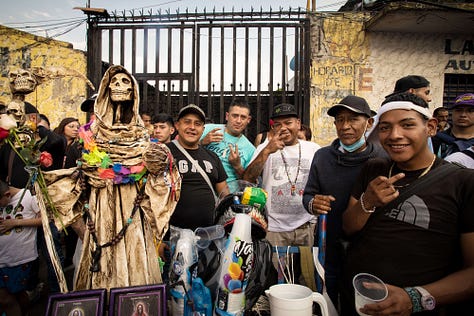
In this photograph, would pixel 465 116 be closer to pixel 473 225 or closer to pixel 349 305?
pixel 473 225

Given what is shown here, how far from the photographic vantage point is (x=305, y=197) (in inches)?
92.2

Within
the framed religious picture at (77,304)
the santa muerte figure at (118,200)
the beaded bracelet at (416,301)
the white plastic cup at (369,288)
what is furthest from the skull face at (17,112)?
the beaded bracelet at (416,301)

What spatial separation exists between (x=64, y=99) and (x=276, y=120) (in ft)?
19.1

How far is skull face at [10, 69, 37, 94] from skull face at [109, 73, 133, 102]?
0.46 meters

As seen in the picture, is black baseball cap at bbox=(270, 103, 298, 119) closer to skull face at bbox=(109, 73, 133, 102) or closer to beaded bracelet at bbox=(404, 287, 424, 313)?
skull face at bbox=(109, 73, 133, 102)

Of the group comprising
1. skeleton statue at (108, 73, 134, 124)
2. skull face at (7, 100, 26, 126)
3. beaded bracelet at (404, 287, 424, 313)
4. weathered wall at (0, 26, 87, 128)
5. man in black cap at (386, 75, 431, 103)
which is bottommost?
beaded bracelet at (404, 287, 424, 313)

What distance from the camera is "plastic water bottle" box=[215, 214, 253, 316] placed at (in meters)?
1.36

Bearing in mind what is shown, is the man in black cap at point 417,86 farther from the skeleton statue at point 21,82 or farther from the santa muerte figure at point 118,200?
the skeleton statue at point 21,82

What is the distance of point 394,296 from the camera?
1.29m

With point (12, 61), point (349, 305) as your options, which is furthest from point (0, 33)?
point (349, 305)

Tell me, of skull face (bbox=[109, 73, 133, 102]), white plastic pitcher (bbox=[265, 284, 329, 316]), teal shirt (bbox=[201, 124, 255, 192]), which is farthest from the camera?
teal shirt (bbox=[201, 124, 255, 192])

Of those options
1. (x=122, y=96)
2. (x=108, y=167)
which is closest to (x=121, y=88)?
(x=122, y=96)

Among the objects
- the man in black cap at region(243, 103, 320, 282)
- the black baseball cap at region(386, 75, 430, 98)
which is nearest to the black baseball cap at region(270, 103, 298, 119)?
the man in black cap at region(243, 103, 320, 282)

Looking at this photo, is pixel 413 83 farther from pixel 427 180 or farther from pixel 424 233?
pixel 424 233
